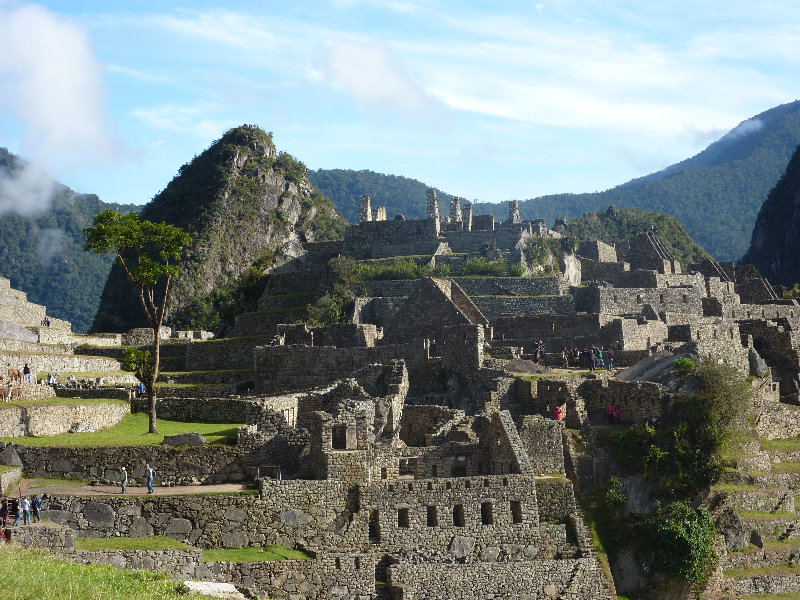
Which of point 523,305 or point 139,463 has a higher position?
point 523,305

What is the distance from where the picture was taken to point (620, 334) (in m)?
49.9

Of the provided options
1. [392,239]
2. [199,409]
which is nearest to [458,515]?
[199,409]

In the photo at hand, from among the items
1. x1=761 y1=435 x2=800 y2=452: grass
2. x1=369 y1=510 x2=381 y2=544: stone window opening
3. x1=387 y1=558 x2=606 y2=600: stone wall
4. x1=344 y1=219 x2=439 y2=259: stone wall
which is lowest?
x1=387 y1=558 x2=606 y2=600: stone wall

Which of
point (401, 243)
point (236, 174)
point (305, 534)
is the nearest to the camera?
point (305, 534)

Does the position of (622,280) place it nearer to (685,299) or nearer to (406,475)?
(685,299)

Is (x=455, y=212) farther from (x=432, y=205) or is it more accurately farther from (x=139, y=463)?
(x=139, y=463)

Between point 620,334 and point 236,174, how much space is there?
245ft

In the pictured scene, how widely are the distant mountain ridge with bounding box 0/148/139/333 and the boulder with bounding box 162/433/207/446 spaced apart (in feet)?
278

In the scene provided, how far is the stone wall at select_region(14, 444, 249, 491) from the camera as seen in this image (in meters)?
31.6

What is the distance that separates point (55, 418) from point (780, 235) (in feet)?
387

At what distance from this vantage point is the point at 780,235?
137750mm

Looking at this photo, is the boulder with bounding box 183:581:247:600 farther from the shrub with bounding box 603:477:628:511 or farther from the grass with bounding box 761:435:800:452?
the grass with bounding box 761:435:800:452

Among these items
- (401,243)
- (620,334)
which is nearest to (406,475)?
(620,334)

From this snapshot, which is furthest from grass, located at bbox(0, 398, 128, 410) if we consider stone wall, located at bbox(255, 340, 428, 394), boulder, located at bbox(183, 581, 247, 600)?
boulder, located at bbox(183, 581, 247, 600)
